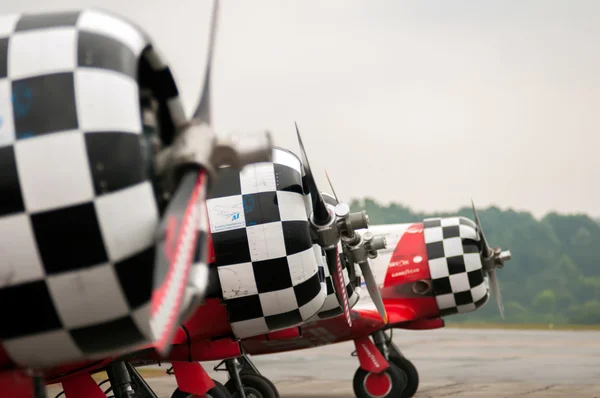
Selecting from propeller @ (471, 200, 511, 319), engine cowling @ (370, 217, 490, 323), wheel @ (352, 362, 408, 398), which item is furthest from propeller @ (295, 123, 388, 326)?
propeller @ (471, 200, 511, 319)

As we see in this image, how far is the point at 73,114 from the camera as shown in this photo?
3568 millimetres

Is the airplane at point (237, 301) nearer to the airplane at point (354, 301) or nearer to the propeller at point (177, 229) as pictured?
the airplane at point (354, 301)

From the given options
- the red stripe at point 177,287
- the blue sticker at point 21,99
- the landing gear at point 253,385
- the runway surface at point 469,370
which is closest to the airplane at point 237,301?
the landing gear at point 253,385

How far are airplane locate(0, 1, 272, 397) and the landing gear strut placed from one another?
859cm

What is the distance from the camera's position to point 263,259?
729 centimetres

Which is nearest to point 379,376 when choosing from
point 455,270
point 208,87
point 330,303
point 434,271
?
point 434,271

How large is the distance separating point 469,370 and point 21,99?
13.7m

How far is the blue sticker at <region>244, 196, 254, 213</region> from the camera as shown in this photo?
24.6 feet

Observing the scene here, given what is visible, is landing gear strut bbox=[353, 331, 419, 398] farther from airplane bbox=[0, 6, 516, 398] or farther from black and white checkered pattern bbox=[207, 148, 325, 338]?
black and white checkered pattern bbox=[207, 148, 325, 338]

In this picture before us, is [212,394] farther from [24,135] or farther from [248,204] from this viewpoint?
[24,135]

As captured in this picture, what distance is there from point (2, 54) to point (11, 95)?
0.23 meters

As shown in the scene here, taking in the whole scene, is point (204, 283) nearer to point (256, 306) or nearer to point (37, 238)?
point (37, 238)

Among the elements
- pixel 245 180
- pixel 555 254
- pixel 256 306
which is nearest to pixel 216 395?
pixel 256 306

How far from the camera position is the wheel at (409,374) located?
1225 centimetres
